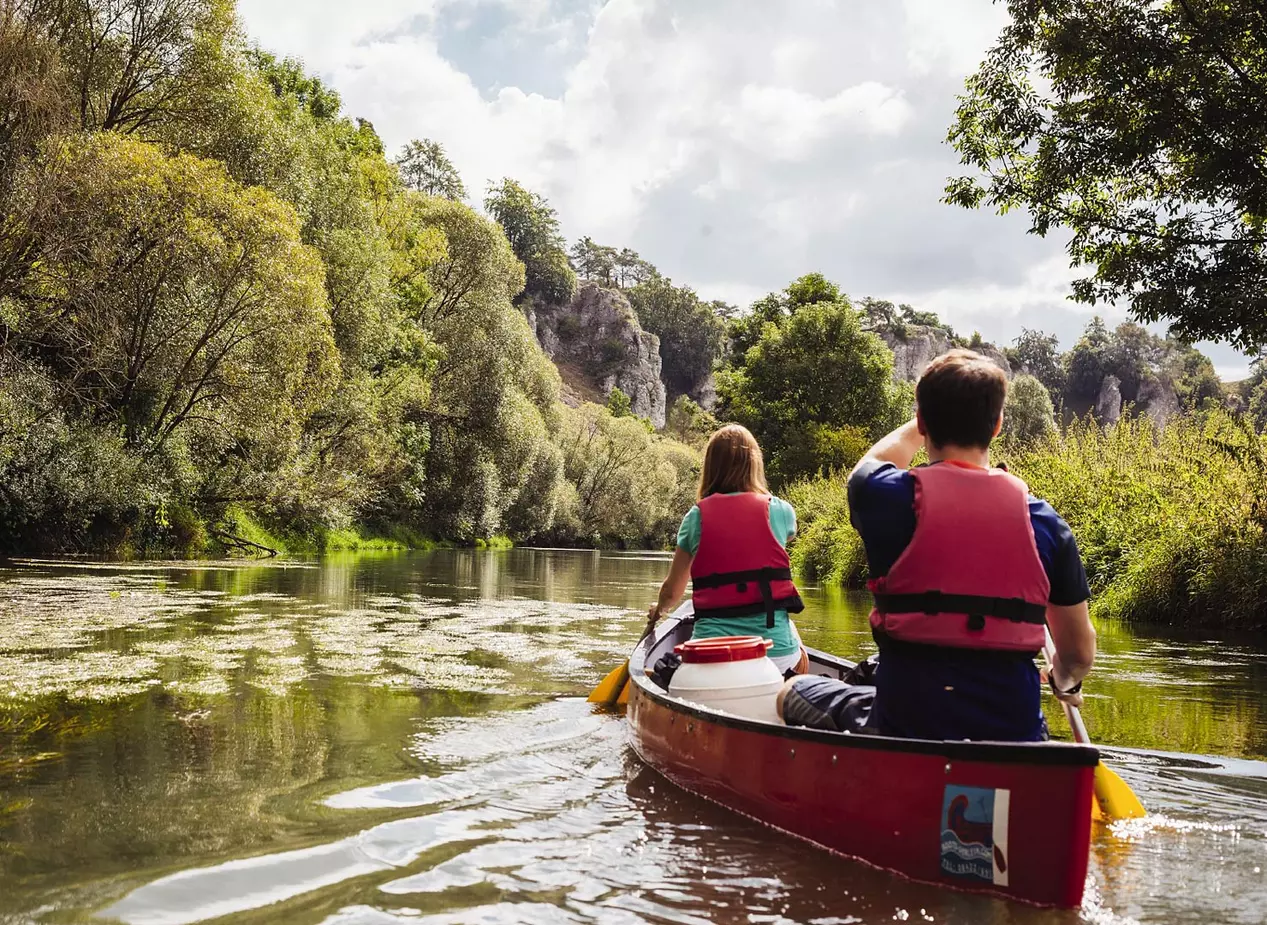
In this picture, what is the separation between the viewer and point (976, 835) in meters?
3.00

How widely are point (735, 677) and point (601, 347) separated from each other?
357 ft

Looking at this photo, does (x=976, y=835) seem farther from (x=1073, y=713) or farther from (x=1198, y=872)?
(x=1198, y=872)

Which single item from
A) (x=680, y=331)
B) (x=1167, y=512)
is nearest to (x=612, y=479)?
(x=1167, y=512)

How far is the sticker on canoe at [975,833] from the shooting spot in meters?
2.95

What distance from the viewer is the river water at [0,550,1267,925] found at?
2.93 m

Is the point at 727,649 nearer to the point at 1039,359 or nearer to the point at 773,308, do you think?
the point at 773,308

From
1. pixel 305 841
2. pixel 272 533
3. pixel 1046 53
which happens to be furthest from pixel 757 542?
pixel 272 533

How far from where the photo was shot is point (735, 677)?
183 inches

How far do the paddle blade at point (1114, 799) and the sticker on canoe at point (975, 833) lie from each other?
114 centimetres

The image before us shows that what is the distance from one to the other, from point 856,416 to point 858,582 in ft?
64.7

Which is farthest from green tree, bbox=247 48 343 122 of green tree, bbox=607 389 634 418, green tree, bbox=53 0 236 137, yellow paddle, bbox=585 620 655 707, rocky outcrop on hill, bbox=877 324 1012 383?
rocky outcrop on hill, bbox=877 324 1012 383

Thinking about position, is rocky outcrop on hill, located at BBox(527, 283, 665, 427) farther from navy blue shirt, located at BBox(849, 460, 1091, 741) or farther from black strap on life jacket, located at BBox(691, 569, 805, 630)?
navy blue shirt, located at BBox(849, 460, 1091, 741)

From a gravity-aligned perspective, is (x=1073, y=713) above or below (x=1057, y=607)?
below

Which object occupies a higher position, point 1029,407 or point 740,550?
point 1029,407
